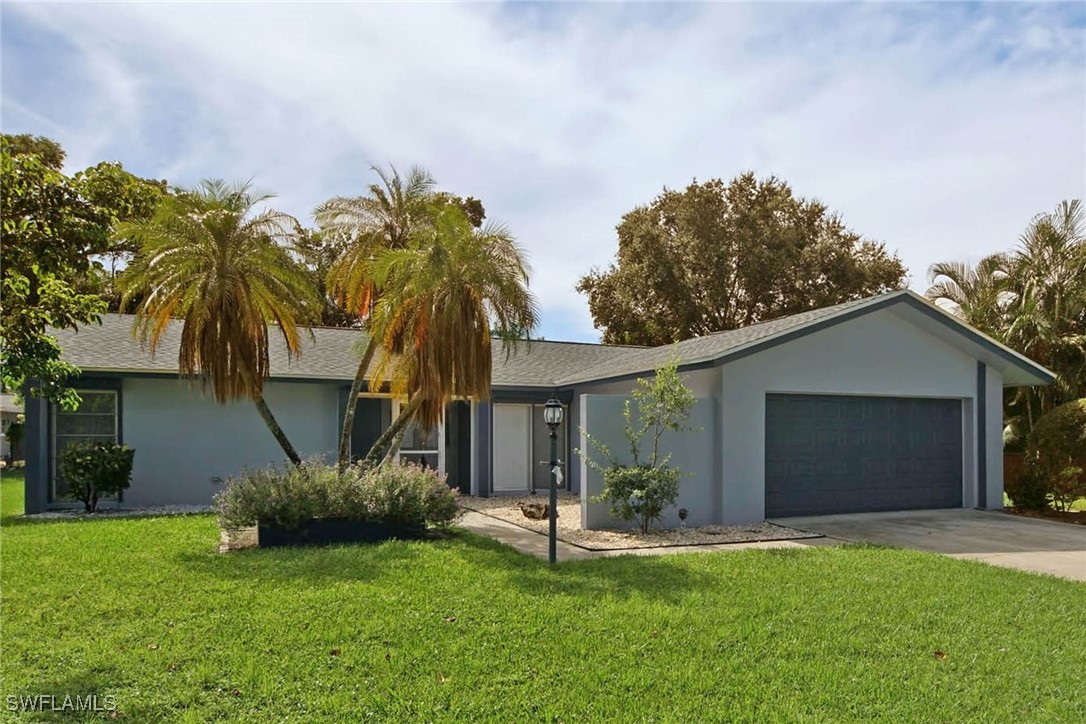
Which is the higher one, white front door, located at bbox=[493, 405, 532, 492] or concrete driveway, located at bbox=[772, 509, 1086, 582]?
white front door, located at bbox=[493, 405, 532, 492]

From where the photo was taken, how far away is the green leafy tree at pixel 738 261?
30547mm

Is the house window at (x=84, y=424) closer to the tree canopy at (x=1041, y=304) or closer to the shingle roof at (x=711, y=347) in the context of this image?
the shingle roof at (x=711, y=347)

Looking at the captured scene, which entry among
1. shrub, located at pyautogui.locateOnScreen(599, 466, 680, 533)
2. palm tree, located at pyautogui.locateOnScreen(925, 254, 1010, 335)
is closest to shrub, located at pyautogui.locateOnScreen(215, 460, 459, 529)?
shrub, located at pyautogui.locateOnScreen(599, 466, 680, 533)

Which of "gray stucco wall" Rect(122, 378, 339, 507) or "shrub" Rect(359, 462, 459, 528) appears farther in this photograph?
"gray stucco wall" Rect(122, 378, 339, 507)

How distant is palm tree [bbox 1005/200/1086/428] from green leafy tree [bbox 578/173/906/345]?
10587 mm

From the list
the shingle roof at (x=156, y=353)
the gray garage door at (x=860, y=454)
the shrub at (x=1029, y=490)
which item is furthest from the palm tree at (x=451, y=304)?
the shrub at (x=1029, y=490)

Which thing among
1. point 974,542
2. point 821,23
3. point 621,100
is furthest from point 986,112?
point 974,542

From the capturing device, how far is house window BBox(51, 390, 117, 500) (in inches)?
543

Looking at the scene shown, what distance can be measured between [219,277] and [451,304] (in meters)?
3.29

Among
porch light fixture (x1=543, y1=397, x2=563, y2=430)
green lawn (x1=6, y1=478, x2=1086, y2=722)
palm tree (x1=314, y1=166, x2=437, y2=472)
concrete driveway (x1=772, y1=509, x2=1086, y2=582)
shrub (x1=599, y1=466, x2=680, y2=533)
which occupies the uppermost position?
palm tree (x1=314, y1=166, x2=437, y2=472)

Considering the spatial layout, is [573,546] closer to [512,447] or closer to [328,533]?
[328,533]

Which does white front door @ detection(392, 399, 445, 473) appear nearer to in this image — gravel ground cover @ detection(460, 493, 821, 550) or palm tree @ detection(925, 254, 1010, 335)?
gravel ground cover @ detection(460, 493, 821, 550)

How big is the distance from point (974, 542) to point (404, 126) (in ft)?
34.5

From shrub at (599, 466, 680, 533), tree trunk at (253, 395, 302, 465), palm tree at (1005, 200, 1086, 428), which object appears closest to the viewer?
shrub at (599, 466, 680, 533)
